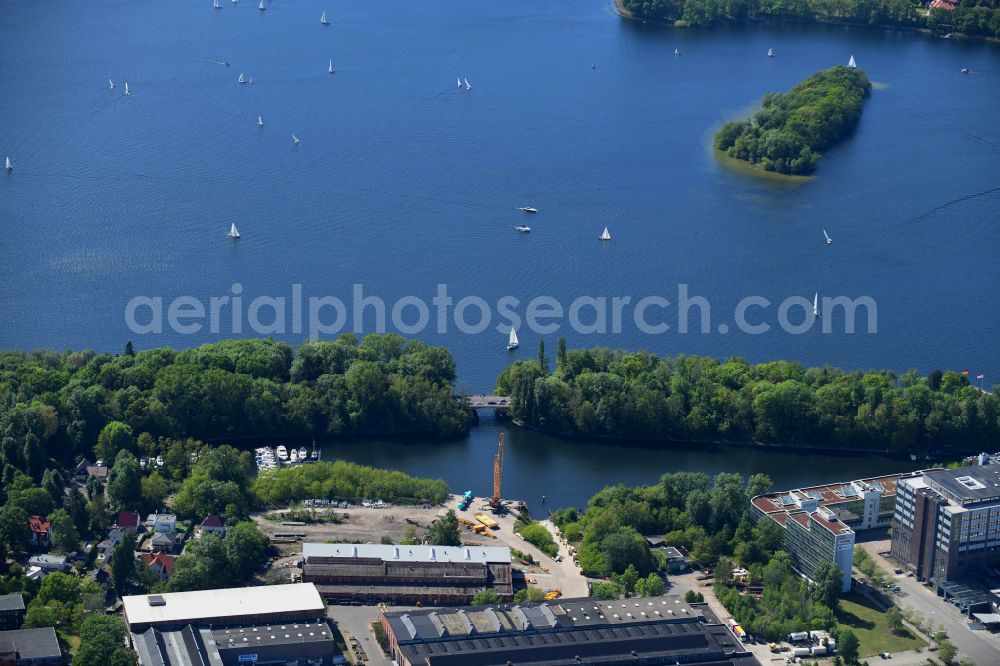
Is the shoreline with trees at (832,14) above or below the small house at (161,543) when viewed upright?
above

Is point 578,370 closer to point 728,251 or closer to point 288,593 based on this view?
point 728,251

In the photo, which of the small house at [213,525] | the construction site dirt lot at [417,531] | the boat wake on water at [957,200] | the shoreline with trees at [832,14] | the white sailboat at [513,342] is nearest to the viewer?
the construction site dirt lot at [417,531]

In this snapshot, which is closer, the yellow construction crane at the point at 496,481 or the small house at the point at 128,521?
the small house at the point at 128,521

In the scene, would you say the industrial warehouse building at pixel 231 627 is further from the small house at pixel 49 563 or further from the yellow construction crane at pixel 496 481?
the yellow construction crane at pixel 496 481

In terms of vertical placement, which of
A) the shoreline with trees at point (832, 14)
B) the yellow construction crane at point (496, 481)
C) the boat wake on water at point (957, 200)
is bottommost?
the yellow construction crane at point (496, 481)

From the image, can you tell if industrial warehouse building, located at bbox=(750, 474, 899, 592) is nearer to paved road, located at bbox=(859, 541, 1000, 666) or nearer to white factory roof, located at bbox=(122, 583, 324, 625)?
paved road, located at bbox=(859, 541, 1000, 666)

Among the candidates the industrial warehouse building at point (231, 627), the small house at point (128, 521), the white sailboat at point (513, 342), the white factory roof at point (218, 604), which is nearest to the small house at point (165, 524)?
the small house at point (128, 521)

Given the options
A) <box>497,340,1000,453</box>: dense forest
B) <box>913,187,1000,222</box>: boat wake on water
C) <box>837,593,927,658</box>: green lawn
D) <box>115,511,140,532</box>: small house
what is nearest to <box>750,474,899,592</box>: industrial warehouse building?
<box>837,593,927,658</box>: green lawn

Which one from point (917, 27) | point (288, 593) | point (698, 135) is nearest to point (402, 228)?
point (698, 135)
